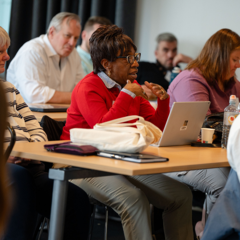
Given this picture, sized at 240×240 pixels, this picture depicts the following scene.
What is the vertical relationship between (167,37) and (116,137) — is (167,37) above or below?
above

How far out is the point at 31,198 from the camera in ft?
4.49

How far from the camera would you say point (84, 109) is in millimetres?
1650

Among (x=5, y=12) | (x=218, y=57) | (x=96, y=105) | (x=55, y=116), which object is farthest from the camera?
(x=5, y=12)

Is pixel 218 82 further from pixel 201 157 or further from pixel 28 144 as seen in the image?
pixel 28 144

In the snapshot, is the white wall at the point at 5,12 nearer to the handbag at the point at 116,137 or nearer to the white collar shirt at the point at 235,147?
the handbag at the point at 116,137

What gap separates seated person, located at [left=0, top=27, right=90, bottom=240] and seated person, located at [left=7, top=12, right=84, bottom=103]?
3.75ft

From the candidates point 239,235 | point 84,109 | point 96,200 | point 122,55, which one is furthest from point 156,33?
point 239,235

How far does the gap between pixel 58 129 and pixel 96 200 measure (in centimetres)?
50

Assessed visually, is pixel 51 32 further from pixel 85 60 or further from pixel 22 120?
pixel 22 120

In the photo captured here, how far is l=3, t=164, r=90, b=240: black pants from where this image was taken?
1321 mm

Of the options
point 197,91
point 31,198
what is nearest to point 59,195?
point 31,198

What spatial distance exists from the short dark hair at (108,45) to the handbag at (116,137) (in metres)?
0.58

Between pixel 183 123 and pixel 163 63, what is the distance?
2558mm

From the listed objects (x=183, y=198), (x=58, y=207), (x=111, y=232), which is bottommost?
(x=111, y=232)
